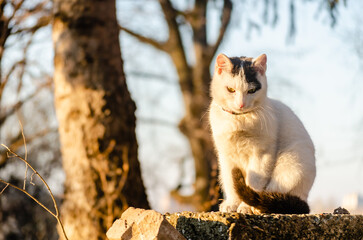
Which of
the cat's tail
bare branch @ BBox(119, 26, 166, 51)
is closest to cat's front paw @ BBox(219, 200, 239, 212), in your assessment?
the cat's tail

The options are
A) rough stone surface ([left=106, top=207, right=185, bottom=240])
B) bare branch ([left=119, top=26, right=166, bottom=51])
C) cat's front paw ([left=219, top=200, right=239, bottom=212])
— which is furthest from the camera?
bare branch ([left=119, top=26, right=166, bottom=51])

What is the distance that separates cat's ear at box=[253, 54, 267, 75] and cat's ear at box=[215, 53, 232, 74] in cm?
14

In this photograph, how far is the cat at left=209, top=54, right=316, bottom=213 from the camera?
205 cm

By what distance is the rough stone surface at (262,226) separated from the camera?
177 cm

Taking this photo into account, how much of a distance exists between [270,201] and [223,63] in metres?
0.75

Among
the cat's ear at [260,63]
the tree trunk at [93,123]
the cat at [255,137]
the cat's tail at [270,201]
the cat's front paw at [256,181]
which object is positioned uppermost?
the cat's ear at [260,63]

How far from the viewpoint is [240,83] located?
2039 millimetres

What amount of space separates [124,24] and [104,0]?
4.47 meters

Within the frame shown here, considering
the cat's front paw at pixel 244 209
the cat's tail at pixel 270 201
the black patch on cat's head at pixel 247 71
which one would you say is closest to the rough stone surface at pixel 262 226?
the cat's tail at pixel 270 201

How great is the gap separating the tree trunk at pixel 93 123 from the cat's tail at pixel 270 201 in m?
1.45

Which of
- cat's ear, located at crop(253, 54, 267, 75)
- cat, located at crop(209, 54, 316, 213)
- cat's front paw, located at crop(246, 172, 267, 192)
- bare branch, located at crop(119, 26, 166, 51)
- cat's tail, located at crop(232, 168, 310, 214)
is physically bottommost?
bare branch, located at crop(119, 26, 166, 51)

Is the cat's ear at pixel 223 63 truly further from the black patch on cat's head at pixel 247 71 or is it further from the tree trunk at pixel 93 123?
the tree trunk at pixel 93 123

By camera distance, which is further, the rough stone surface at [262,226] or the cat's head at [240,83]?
the cat's head at [240,83]

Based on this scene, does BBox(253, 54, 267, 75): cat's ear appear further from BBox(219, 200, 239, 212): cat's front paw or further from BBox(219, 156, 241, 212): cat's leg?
BBox(219, 200, 239, 212): cat's front paw
